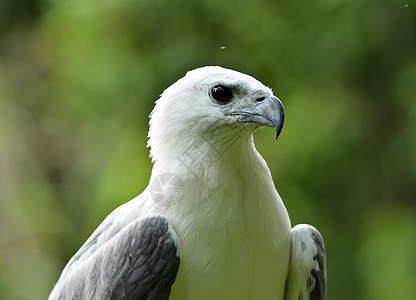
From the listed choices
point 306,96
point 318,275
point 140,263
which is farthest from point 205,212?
point 306,96

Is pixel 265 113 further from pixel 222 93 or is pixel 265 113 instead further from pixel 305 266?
pixel 305 266

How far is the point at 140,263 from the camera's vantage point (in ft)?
9.91

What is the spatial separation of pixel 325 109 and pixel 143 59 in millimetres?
1781

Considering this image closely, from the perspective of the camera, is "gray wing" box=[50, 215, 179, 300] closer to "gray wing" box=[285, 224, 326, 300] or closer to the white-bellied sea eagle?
the white-bellied sea eagle

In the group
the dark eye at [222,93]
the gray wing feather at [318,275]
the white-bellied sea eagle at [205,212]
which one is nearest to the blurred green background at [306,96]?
the gray wing feather at [318,275]

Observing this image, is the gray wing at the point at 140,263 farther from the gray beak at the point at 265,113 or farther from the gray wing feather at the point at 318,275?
the gray wing feather at the point at 318,275

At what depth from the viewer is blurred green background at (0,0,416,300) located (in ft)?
19.1

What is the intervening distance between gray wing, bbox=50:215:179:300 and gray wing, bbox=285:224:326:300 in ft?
2.25

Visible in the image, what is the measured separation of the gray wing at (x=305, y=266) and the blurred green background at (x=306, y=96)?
95.6 inches

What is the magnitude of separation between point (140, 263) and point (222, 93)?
883 mm

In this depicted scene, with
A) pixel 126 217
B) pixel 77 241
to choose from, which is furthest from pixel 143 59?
pixel 126 217

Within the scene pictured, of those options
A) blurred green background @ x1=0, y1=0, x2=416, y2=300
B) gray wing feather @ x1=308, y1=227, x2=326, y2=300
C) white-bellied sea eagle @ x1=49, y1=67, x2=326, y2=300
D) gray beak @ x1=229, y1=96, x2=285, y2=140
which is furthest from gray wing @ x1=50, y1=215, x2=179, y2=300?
blurred green background @ x1=0, y1=0, x2=416, y2=300

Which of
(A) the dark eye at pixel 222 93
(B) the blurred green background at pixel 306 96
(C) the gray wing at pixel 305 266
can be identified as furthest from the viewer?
(B) the blurred green background at pixel 306 96

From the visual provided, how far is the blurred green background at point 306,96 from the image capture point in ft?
19.1
